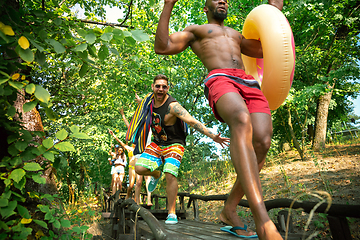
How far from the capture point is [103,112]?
11.5m

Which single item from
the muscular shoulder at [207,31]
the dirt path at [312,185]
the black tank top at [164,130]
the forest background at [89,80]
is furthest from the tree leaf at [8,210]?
the dirt path at [312,185]

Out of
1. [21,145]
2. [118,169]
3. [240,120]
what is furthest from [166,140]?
[118,169]

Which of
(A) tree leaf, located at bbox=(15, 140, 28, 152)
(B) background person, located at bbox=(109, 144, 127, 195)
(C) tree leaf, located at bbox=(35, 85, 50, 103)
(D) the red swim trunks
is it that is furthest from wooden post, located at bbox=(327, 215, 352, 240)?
(B) background person, located at bbox=(109, 144, 127, 195)

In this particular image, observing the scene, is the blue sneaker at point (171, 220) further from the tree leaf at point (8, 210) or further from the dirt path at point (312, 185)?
the tree leaf at point (8, 210)

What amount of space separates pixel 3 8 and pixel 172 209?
2738 millimetres

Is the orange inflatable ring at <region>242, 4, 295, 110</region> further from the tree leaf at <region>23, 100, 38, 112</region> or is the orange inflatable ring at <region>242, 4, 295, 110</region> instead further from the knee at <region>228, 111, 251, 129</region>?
the tree leaf at <region>23, 100, 38, 112</region>

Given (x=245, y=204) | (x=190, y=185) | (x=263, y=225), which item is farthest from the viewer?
(x=190, y=185)

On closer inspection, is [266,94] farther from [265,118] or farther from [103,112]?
[103,112]

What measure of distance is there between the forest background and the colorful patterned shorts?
1045mm

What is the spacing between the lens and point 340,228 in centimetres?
161

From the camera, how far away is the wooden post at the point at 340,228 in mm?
1586

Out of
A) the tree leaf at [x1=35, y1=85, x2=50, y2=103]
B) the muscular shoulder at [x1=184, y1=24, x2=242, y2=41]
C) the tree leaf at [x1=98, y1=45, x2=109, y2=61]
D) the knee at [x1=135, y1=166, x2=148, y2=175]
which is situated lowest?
the knee at [x1=135, y1=166, x2=148, y2=175]

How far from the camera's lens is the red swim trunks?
6.05 ft

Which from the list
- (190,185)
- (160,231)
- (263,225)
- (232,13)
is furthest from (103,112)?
(263,225)
